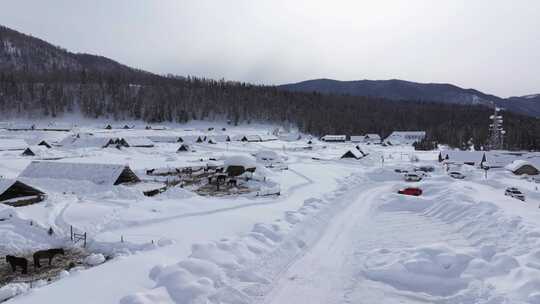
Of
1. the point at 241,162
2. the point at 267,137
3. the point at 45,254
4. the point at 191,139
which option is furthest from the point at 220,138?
the point at 45,254

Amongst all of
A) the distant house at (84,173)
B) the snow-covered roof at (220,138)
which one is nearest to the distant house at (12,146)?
the distant house at (84,173)

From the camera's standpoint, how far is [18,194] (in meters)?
26.5

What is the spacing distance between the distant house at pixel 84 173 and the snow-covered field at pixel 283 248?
3733 mm

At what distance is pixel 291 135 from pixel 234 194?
86.1m

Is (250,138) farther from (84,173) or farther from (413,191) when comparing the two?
(413,191)

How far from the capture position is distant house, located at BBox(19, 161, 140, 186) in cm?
3341

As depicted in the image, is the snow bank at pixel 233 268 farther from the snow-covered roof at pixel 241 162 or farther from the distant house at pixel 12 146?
the distant house at pixel 12 146

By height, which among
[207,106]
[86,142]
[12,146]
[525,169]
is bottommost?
[525,169]

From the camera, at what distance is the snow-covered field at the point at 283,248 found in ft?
36.9

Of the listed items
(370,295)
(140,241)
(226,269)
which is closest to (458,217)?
(370,295)

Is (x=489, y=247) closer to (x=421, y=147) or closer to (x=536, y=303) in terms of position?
(x=536, y=303)

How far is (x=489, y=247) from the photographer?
1395 cm

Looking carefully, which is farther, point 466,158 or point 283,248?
point 466,158

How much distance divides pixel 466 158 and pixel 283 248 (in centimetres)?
5416
